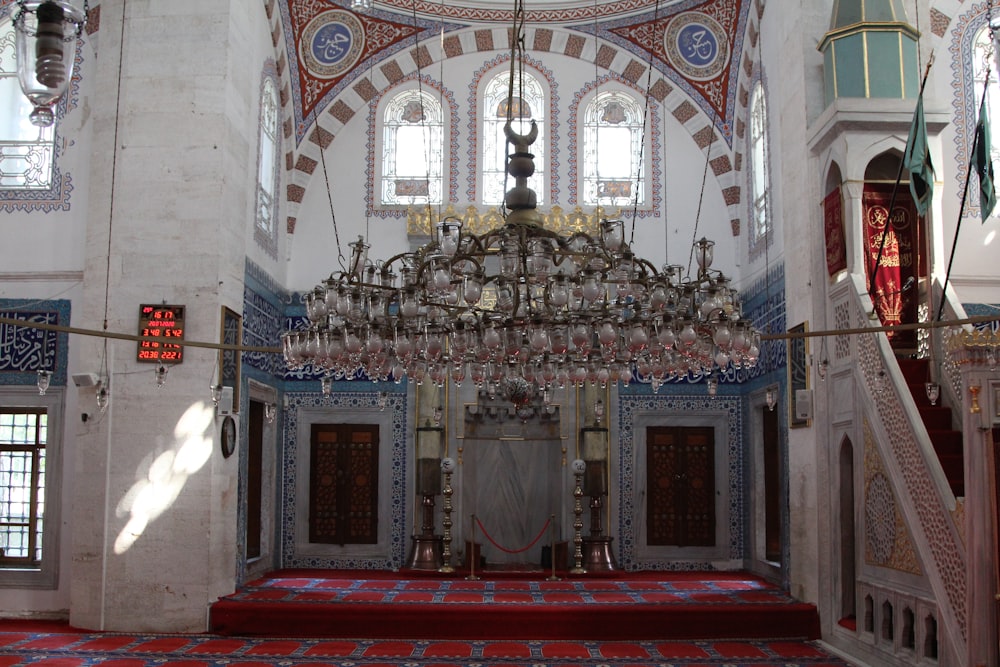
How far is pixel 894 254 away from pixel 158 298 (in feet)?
15.7

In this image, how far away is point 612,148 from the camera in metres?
9.56

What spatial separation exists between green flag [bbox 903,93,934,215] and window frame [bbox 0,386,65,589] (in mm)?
5725

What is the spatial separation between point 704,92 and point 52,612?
677 centimetres

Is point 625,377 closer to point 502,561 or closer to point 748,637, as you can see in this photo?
point 748,637

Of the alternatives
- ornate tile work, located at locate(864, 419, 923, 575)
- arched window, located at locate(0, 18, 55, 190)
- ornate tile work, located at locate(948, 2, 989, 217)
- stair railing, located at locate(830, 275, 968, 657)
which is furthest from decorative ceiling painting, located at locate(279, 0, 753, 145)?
ornate tile work, located at locate(864, 419, 923, 575)

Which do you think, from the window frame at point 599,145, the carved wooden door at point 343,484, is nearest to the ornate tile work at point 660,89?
the window frame at point 599,145

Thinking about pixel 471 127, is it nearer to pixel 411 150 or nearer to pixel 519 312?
pixel 411 150

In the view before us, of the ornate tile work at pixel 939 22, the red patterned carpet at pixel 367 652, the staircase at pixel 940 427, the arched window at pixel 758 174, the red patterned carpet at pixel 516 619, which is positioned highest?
the ornate tile work at pixel 939 22

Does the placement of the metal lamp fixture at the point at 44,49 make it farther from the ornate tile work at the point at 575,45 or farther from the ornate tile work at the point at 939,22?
the ornate tile work at the point at 575,45

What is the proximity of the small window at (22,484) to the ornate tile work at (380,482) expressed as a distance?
2209mm

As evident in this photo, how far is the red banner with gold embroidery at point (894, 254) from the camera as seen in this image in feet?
20.7

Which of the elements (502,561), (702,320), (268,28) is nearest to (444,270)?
(702,320)

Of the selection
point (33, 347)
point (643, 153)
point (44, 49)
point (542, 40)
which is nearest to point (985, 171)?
point (643, 153)

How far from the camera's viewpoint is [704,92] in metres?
9.22
